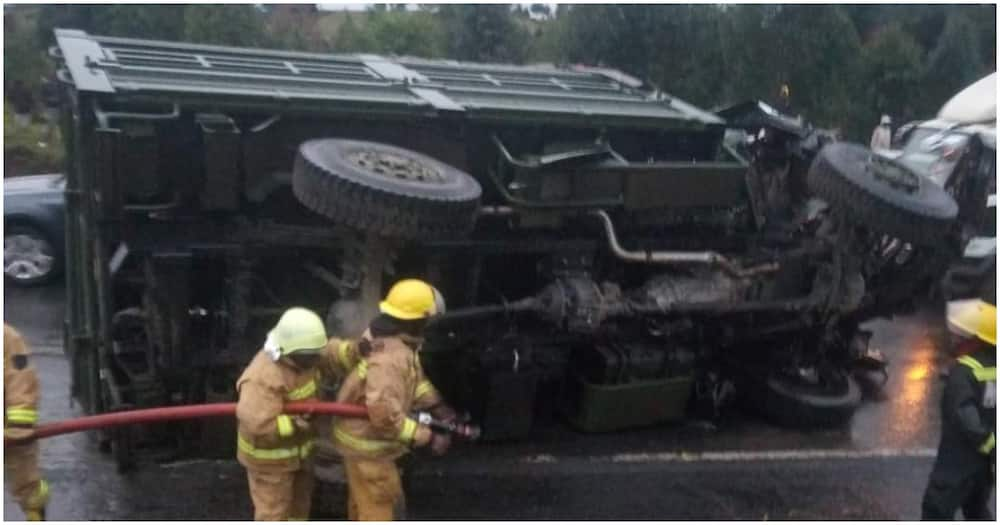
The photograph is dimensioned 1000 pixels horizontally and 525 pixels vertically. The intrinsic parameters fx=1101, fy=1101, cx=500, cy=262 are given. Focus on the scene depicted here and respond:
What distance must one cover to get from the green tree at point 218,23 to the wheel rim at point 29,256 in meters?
6.25

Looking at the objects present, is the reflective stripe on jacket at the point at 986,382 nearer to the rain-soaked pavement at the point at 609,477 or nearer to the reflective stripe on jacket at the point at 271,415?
the rain-soaked pavement at the point at 609,477

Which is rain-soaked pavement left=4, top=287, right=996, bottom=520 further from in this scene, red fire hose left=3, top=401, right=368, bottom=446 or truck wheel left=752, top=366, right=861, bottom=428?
red fire hose left=3, top=401, right=368, bottom=446

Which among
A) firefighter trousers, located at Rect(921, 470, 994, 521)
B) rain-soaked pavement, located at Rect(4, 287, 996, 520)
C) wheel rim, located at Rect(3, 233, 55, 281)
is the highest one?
firefighter trousers, located at Rect(921, 470, 994, 521)

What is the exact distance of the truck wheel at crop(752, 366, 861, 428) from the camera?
6590 millimetres

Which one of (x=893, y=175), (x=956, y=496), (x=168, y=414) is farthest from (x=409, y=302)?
(x=893, y=175)

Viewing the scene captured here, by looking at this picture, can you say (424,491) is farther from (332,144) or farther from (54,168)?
(54,168)

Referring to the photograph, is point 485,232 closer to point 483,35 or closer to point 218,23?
point 218,23

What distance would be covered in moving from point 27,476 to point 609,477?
9.32 feet

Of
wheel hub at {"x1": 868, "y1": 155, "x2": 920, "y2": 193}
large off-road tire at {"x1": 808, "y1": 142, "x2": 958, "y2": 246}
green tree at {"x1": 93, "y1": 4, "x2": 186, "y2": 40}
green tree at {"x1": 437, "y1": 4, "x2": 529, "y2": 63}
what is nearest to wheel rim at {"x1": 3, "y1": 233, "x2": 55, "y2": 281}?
large off-road tire at {"x1": 808, "y1": 142, "x2": 958, "y2": 246}

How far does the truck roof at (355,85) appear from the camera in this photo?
203 inches

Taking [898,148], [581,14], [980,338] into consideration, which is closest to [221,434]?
[980,338]

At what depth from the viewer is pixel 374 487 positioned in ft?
14.5

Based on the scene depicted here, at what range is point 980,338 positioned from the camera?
443 cm

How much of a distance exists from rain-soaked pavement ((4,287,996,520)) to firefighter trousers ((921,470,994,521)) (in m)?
0.77
